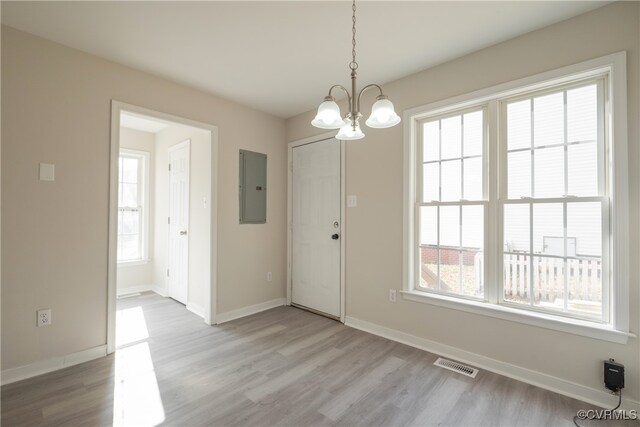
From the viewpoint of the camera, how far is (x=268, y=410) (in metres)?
1.84

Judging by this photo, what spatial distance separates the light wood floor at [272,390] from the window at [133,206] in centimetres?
216

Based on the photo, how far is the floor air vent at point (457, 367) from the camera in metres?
2.28

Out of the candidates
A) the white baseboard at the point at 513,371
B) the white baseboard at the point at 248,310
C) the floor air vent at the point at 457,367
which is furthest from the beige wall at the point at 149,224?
the floor air vent at the point at 457,367

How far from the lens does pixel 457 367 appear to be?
2.36 metres

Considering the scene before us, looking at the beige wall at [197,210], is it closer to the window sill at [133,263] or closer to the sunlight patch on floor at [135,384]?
the window sill at [133,263]

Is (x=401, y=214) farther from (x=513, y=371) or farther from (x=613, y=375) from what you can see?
(x=613, y=375)

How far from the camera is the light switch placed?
7.39ft

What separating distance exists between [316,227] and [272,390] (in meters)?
2.02

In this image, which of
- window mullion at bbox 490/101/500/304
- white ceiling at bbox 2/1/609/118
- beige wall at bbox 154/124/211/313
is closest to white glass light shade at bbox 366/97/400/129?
white ceiling at bbox 2/1/609/118

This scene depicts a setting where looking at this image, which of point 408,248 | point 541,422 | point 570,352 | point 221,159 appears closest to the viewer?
point 541,422

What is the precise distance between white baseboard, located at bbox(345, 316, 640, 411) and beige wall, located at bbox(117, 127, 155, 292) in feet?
12.3

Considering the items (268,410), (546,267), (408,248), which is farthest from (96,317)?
(546,267)

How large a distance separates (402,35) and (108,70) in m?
2.58

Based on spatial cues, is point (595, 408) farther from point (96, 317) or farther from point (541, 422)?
point (96, 317)
